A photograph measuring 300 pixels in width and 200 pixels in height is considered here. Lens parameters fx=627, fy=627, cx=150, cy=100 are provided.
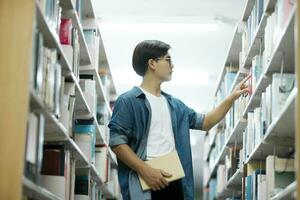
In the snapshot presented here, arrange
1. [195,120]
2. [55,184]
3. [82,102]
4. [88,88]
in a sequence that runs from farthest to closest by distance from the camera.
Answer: [88,88] → [82,102] → [195,120] → [55,184]

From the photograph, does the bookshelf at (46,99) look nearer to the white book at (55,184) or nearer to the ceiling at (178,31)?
the white book at (55,184)

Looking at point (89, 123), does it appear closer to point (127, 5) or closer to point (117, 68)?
point (127, 5)

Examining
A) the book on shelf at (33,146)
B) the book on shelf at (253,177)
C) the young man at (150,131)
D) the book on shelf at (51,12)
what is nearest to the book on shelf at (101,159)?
the book on shelf at (253,177)

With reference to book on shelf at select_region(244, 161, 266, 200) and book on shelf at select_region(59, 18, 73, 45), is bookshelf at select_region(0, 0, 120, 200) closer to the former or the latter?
book on shelf at select_region(59, 18, 73, 45)

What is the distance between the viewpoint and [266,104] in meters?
3.46

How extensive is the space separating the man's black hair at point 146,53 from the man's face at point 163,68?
0.03 meters

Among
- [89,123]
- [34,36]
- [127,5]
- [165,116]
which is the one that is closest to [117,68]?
[127,5]

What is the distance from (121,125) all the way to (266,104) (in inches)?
31.9

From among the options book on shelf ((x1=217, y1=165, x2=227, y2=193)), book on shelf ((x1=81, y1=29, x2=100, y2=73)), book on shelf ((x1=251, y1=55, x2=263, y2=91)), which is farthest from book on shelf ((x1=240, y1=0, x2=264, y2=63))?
book on shelf ((x1=217, y1=165, x2=227, y2=193))

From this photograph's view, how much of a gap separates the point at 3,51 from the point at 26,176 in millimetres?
526

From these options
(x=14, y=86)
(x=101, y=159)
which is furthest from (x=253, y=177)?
(x=14, y=86)

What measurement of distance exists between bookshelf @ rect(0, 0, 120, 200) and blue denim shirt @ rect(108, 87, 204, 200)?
0.30 metres

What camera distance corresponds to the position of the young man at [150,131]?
131 inches

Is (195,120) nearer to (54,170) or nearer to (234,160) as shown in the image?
(54,170)
